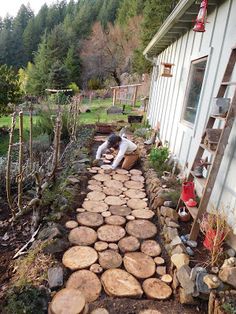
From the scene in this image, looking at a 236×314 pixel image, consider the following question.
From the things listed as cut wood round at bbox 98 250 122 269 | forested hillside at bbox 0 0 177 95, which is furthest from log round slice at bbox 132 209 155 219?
forested hillside at bbox 0 0 177 95

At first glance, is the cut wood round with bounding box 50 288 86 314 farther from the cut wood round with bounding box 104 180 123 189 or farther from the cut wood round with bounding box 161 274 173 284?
the cut wood round with bounding box 104 180 123 189

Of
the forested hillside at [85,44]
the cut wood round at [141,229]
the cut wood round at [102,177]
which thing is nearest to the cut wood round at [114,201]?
the cut wood round at [141,229]

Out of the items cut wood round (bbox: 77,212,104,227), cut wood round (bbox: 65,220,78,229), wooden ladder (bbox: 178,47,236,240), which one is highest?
wooden ladder (bbox: 178,47,236,240)

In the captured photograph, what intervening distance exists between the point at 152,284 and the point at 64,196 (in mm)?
1657

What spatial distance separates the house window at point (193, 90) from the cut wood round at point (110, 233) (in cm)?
214

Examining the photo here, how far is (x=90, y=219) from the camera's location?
304 cm

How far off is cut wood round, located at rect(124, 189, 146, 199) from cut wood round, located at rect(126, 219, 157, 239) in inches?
28.5

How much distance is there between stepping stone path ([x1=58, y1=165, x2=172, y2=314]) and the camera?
2.04 metres

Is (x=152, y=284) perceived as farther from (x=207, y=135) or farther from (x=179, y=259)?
(x=207, y=135)

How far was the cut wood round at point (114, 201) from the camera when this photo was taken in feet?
11.6

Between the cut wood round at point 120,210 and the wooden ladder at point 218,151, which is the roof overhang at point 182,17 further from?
the cut wood round at point 120,210

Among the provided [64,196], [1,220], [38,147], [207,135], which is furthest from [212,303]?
[38,147]

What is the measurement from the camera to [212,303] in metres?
1.78

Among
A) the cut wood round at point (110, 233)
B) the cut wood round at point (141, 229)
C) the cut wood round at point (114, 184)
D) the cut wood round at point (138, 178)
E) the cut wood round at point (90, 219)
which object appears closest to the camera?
the cut wood round at point (110, 233)
